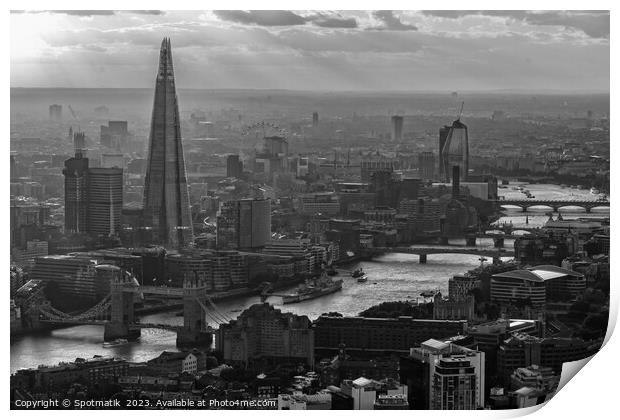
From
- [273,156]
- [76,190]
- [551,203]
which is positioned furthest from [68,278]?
[551,203]

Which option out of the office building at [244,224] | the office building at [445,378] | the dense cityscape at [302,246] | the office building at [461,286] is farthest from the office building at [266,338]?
the office building at [244,224]

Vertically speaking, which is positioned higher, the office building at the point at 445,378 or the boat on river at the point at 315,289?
the boat on river at the point at 315,289

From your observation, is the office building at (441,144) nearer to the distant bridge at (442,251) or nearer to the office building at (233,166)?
the distant bridge at (442,251)

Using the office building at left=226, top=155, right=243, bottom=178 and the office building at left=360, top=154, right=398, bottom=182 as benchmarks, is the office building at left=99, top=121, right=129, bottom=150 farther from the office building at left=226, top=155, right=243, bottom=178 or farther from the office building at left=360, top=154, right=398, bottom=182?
the office building at left=360, top=154, right=398, bottom=182

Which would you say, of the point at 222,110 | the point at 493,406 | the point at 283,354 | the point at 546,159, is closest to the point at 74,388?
the point at 283,354

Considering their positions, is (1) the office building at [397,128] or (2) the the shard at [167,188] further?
(2) the the shard at [167,188]

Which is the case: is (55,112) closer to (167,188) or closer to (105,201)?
(105,201)

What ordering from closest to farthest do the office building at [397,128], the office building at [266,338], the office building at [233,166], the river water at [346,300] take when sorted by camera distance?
the office building at [266,338], the river water at [346,300], the office building at [397,128], the office building at [233,166]

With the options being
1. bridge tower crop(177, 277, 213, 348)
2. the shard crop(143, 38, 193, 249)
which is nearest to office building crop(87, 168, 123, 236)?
the shard crop(143, 38, 193, 249)
